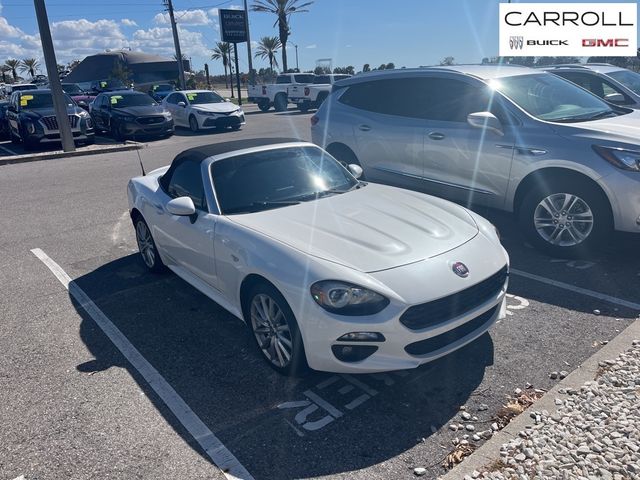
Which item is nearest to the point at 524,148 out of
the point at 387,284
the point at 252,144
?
the point at 252,144

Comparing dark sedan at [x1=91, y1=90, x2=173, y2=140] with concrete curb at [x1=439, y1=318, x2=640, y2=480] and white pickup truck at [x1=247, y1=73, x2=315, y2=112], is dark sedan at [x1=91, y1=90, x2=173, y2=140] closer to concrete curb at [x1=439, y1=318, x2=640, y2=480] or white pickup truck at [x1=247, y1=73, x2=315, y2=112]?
white pickup truck at [x1=247, y1=73, x2=315, y2=112]

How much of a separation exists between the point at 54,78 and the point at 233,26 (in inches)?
1071

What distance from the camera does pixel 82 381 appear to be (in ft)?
11.9

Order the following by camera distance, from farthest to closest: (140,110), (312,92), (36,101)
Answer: (312,92)
(140,110)
(36,101)

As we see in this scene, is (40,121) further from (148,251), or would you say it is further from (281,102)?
(281,102)

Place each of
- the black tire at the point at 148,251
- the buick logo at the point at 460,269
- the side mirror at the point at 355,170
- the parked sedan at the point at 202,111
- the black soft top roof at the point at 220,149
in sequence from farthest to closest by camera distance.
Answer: the parked sedan at the point at 202,111 < the black tire at the point at 148,251 < the side mirror at the point at 355,170 < the black soft top roof at the point at 220,149 < the buick logo at the point at 460,269

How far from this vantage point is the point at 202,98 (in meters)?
20.7

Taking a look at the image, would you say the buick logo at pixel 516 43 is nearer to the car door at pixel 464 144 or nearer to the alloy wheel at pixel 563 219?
the car door at pixel 464 144

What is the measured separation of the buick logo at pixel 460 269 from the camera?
3266 millimetres

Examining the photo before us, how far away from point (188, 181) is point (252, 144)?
0.67m

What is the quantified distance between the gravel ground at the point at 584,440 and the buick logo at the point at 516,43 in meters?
17.0

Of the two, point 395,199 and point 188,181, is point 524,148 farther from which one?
point 188,181

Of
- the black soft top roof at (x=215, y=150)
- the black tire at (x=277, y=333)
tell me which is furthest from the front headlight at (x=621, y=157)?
the black tire at (x=277, y=333)

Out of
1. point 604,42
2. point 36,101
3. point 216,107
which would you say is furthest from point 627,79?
point 36,101
